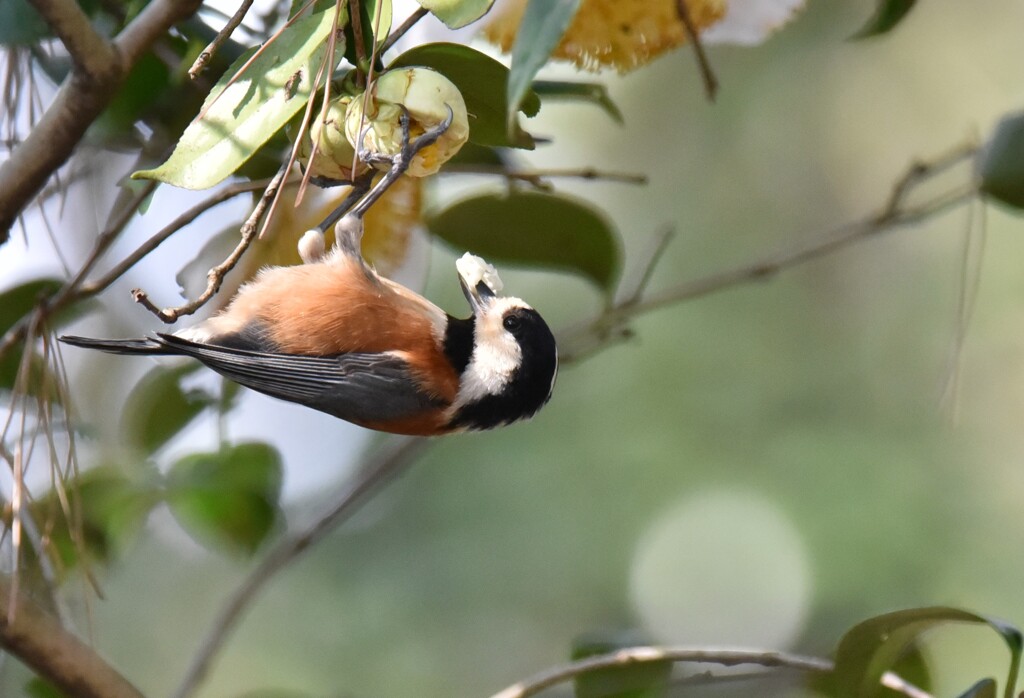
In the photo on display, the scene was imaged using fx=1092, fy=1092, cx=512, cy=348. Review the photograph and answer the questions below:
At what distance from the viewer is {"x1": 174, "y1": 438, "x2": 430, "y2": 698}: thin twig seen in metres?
1.27

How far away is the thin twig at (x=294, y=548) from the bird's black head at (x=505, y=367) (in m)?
0.13

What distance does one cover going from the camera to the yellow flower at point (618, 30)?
3.38ft

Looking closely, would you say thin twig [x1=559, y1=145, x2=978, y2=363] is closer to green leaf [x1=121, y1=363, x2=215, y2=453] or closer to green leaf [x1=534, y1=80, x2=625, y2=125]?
green leaf [x1=534, y1=80, x2=625, y2=125]

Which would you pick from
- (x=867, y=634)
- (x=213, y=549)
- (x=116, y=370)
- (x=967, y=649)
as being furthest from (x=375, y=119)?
(x=967, y=649)

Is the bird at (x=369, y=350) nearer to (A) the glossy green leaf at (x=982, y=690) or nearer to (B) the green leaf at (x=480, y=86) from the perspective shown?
(B) the green leaf at (x=480, y=86)

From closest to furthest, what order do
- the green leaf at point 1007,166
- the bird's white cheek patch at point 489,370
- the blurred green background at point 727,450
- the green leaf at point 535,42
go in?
the green leaf at point 535,42, the green leaf at point 1007,166, the bird's white cheek patch at point 489,370, the blurred green background at point 727,450

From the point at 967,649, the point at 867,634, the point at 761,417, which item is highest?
the point at 867,634

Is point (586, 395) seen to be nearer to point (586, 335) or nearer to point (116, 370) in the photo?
point (116, 370)

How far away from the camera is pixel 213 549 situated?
1.49 meters

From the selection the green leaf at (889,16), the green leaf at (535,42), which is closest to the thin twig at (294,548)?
the green leaf at (889,16)

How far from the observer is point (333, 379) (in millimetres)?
1266

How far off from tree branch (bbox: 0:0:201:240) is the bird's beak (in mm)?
538

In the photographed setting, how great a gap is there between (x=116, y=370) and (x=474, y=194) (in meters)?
2.22

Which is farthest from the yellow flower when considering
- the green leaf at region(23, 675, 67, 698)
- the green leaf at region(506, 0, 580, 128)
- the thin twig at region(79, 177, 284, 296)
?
the green leaf at region(23, 675, 67, 698)
